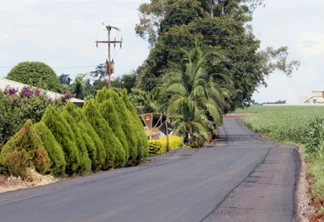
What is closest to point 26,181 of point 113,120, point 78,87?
point 113,120

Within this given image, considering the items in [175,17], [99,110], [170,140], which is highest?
[175,17]

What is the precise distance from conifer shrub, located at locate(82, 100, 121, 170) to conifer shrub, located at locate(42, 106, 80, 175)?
308cm

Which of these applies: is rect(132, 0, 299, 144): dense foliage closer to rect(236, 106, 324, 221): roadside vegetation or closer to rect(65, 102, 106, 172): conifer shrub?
rect(236, 106, 324, 221): roadside vegetation

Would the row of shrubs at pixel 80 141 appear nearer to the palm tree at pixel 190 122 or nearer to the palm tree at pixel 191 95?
the palm tree at pixel 190 122

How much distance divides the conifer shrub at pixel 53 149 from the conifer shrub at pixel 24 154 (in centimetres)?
40

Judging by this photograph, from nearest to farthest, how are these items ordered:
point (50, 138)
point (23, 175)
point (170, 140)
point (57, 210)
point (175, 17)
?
point (57, 210) < point (23, 175) < point (50, 138) < point (170, 140) < point (175, 17)

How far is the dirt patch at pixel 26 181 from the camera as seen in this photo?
18.3 metres

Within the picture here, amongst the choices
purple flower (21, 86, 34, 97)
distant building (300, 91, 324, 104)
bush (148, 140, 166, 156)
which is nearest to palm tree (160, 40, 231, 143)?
bush (148, 140, 166, 156)

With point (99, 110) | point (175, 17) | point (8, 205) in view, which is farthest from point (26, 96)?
point (175, 17)

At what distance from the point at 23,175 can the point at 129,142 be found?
8378 mm

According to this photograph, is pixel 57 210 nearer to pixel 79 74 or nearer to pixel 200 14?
pixel 79 74

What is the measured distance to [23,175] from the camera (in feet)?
63.0

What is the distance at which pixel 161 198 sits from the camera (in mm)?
15008

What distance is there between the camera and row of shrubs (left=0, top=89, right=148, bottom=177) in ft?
65.5
